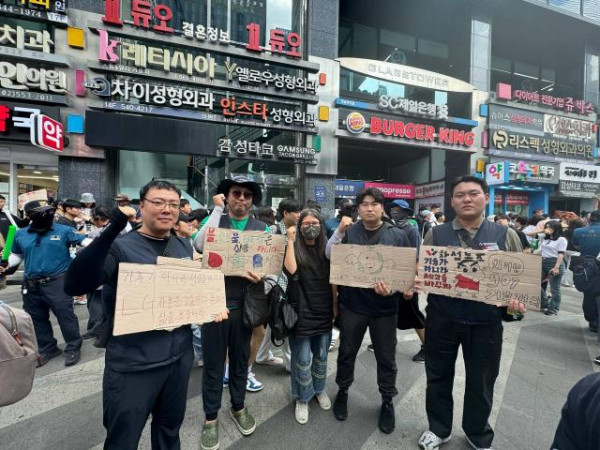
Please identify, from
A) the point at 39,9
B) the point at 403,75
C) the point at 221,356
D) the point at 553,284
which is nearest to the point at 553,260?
the point at 553,284

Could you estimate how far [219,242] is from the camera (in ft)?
7.75

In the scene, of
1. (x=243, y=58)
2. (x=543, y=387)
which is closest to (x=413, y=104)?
(x=243, y=58)

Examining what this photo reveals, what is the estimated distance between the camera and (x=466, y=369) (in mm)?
2393

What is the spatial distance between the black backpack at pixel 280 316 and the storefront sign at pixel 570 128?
69.0ft

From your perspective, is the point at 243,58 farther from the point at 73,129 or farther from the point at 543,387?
the point at 543,387

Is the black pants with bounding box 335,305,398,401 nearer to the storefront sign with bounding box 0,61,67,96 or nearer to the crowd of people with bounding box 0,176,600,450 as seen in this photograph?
the crowd of people with bounding box 0,176,600,450

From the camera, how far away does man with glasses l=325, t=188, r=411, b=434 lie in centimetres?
263

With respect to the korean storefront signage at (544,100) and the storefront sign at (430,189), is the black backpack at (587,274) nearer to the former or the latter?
the storefront sign at (430,189)

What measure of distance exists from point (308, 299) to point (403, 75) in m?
15.0

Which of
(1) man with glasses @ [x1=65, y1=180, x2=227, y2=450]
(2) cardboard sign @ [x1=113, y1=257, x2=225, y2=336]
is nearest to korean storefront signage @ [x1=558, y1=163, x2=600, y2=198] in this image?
(2) cardboard sign @ [x1=113, y1=257, x2=225, y2=336]

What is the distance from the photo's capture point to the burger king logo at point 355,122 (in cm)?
1322

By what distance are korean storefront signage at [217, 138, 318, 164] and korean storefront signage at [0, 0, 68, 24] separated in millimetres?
6552

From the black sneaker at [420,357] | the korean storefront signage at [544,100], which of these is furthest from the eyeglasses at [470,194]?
the korean storefront signage at [544,100]

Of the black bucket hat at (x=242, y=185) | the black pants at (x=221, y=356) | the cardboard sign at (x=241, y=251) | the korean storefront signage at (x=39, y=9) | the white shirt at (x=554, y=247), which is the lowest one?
the black pants at (x=221, y=356)
